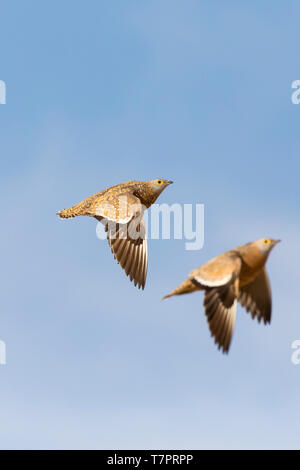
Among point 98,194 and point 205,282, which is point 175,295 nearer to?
point 205,282

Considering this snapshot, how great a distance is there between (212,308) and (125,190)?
8.27 meters

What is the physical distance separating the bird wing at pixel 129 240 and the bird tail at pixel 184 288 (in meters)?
4.31

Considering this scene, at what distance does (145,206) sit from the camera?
23.0 metres

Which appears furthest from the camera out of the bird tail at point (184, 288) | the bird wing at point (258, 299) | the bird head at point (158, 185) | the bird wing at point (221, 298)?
the bird head at point (158, 185)

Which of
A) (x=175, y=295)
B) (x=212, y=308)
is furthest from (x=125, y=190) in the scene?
(x=212, y=308)

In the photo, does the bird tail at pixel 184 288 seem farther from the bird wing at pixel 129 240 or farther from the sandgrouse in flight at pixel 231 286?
the bird wing at pixel 129 240

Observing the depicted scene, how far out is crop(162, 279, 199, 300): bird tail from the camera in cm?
1608

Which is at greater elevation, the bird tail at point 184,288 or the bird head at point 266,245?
the bird head at point 266,245

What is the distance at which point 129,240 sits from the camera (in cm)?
2100

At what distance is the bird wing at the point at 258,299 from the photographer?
56.9ft

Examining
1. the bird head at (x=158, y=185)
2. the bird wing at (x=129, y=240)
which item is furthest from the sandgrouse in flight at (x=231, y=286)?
the bird head at (x=158, y=185)

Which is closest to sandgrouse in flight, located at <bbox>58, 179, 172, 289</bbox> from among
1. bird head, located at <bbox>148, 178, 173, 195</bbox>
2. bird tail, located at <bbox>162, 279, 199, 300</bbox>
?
bird head, located at <bbox>148, 178, 173, 195</bbox>

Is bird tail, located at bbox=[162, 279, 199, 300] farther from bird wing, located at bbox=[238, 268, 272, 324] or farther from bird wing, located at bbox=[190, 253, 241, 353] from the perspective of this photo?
bird wing, located at bbox=[238, 268, 272, 324]

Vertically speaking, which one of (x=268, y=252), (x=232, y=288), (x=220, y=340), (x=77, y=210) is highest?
(x=77, y=210)
